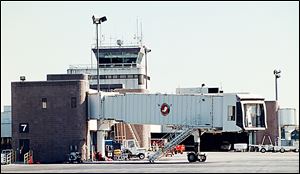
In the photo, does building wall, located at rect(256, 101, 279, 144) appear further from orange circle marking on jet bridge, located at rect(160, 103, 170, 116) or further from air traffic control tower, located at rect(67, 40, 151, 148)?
orange circle marking on jet bridge, located at rect(160, 103, 170, 116)

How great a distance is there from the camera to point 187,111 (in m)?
67.6

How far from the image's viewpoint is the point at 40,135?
73000mm

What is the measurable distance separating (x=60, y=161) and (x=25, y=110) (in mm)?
6166

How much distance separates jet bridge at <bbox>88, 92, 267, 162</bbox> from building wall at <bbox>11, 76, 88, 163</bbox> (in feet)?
5.71

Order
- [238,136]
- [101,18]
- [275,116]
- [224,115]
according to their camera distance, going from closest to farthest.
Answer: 1. [224,115]
2. [101,18]
3. [275,116]
4. [238,136]

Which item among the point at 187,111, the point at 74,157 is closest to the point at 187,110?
the point at 187,111

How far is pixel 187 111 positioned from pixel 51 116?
14091mm

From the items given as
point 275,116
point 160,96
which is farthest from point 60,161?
point 275,116

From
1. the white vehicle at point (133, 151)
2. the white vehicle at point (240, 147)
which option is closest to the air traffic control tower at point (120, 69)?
the white vehicle at point (240, 147)

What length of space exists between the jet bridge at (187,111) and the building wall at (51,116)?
5.71 feet

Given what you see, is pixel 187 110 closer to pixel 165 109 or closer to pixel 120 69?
pixel 165 109

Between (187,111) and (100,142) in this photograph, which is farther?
(100,142)

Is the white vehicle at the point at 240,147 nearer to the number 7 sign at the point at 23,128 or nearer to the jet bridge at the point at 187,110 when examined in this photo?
the jet bridge at the point at 187,110

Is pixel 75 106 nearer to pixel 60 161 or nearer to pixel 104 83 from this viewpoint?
pixel 60 161
